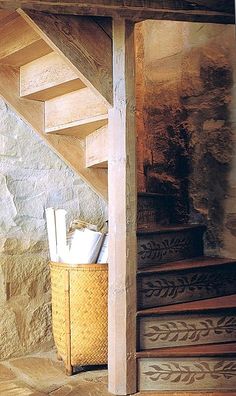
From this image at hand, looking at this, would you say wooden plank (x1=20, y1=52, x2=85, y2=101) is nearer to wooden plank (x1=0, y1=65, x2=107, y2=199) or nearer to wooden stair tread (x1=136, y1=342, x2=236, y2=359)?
wooden plank (x1=0, y1=65, x2=107, y2=199)

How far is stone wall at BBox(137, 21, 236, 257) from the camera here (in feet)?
10.4

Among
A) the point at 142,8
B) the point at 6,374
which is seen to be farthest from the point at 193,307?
the point at 142,8

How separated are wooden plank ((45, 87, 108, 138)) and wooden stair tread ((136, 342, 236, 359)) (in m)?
1.26

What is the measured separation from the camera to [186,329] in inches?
100

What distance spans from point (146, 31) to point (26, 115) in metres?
1.33

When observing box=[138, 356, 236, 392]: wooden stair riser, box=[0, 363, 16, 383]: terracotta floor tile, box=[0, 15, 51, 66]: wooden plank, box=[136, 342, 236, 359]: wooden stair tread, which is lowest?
box=[0, 363, 16, 383]: terracotta floor tile

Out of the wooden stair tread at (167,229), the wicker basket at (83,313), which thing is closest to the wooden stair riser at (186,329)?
the wicker basket at (83,313)

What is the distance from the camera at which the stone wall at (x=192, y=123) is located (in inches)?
125

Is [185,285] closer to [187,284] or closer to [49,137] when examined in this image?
[187,284]

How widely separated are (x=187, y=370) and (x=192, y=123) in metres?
1.66

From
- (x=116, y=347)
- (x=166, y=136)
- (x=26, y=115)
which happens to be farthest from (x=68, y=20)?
(x=116, y=347)

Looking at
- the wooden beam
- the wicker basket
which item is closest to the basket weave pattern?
the wicker basket

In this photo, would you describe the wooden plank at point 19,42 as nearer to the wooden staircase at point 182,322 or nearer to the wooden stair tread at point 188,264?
the wooden staircase at point 182,322

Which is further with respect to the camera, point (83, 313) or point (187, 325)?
point (83, 313)
